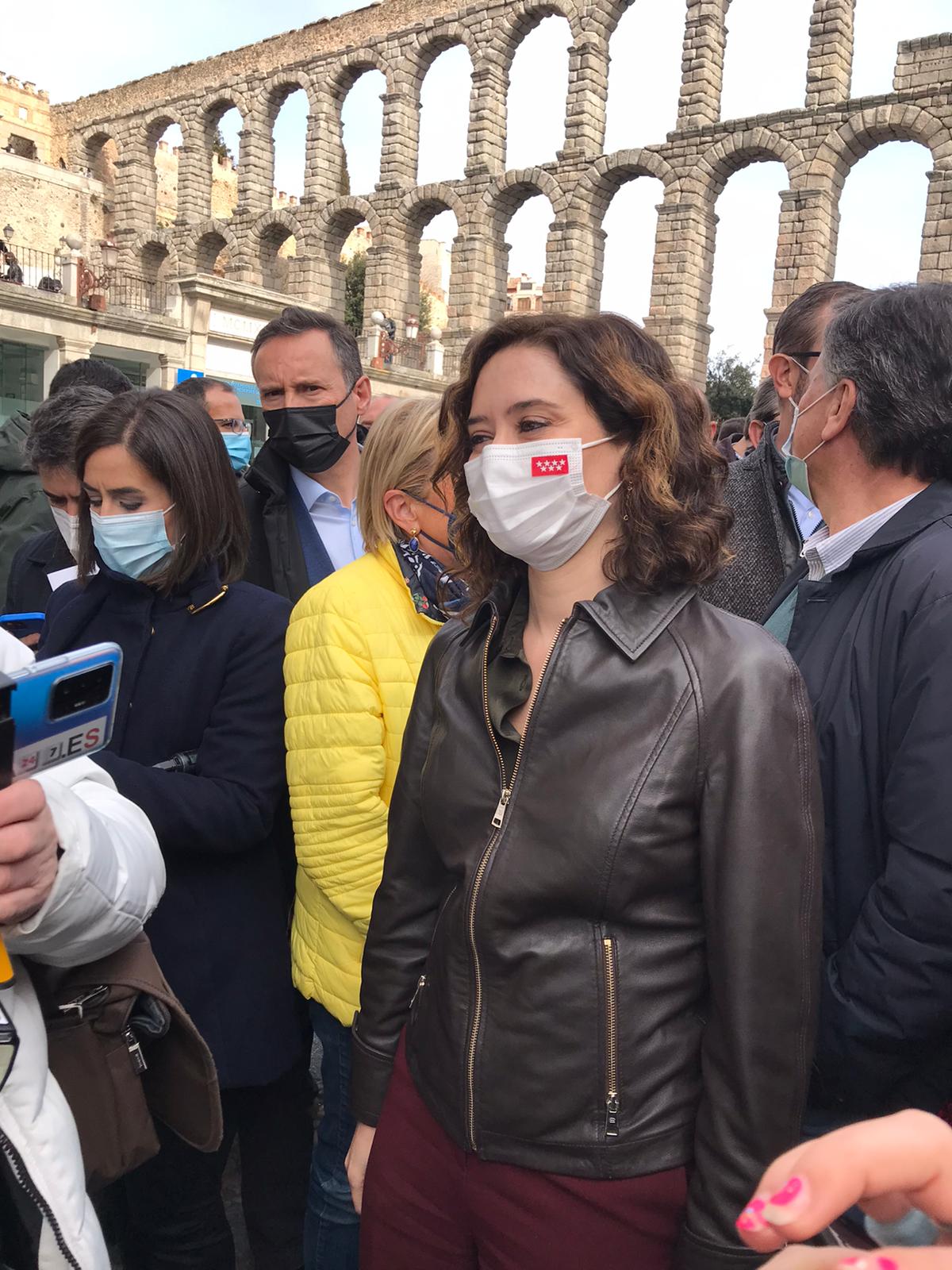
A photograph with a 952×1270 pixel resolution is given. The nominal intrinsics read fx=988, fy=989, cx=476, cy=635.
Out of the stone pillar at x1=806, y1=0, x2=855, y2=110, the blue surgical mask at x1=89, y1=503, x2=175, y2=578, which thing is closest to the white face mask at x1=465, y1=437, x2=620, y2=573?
the blue surgical mask at x1=89, y1=503, x2=175, y2=578

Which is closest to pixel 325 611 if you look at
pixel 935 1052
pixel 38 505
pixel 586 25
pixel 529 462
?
pixel 529 462

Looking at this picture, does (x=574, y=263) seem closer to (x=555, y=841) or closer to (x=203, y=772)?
(x=203, y=772)

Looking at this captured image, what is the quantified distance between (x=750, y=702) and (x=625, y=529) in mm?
379

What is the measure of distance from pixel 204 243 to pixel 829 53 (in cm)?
2035

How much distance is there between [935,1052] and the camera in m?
1.54

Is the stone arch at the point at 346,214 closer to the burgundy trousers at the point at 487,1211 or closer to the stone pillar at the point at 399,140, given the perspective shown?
the stone pillar at the point at 399,140

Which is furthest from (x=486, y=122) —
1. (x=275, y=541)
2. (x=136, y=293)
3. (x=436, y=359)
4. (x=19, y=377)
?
(x=275, y=541)

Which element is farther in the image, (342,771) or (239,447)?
(239,447)

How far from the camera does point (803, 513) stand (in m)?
3.22

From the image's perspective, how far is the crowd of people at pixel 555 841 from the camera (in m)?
1.34

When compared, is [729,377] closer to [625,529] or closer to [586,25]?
[586,25]

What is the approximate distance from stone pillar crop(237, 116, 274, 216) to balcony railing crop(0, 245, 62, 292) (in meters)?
6.59

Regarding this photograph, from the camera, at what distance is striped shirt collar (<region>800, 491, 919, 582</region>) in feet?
5.80

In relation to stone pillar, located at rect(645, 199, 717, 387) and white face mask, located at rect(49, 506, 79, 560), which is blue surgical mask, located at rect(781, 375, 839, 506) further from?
stone pillar, located at rect(645, 199, 717, 387)
